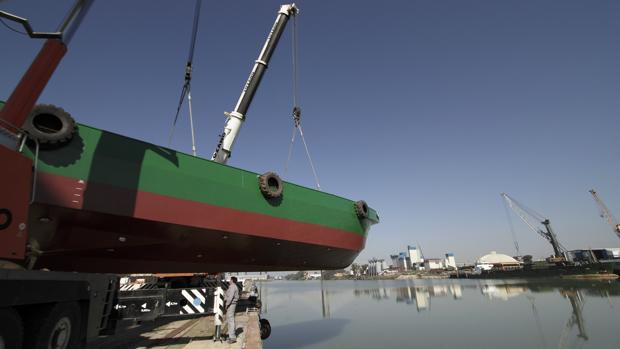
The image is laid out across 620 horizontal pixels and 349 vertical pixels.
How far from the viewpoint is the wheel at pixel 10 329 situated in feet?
13.9

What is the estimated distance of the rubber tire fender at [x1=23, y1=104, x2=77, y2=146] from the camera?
27.5 ft

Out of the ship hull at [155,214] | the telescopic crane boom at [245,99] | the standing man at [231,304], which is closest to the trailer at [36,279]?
the standing man at [231,304]

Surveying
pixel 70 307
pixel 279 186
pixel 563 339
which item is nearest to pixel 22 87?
pixel 70 307

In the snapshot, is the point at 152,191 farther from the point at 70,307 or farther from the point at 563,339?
the point at 563,339

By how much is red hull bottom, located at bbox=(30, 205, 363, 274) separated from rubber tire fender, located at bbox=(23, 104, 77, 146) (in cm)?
182

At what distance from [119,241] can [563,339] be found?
20.1 metres

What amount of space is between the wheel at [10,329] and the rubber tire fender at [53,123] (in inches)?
212

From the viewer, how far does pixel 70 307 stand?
5.79 metres

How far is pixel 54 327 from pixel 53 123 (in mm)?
5830

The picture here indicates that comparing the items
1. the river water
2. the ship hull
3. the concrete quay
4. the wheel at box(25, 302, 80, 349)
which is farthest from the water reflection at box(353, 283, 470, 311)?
the wheel at box(25, 302, 80, 349)

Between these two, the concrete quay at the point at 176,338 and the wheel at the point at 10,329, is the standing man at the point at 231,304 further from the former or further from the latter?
the wheel at the point at 10,329

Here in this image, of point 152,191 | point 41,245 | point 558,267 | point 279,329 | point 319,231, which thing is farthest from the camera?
point 558,267

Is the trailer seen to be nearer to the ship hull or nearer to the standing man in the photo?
the standing man

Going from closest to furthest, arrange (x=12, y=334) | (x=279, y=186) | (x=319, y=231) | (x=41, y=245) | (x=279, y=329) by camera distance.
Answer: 1. (x=12, y=334)
2. (x=41, y=245)
3. (x=279, y=186)
4. (x=319, y=231)
5. (x=279, y=329)
